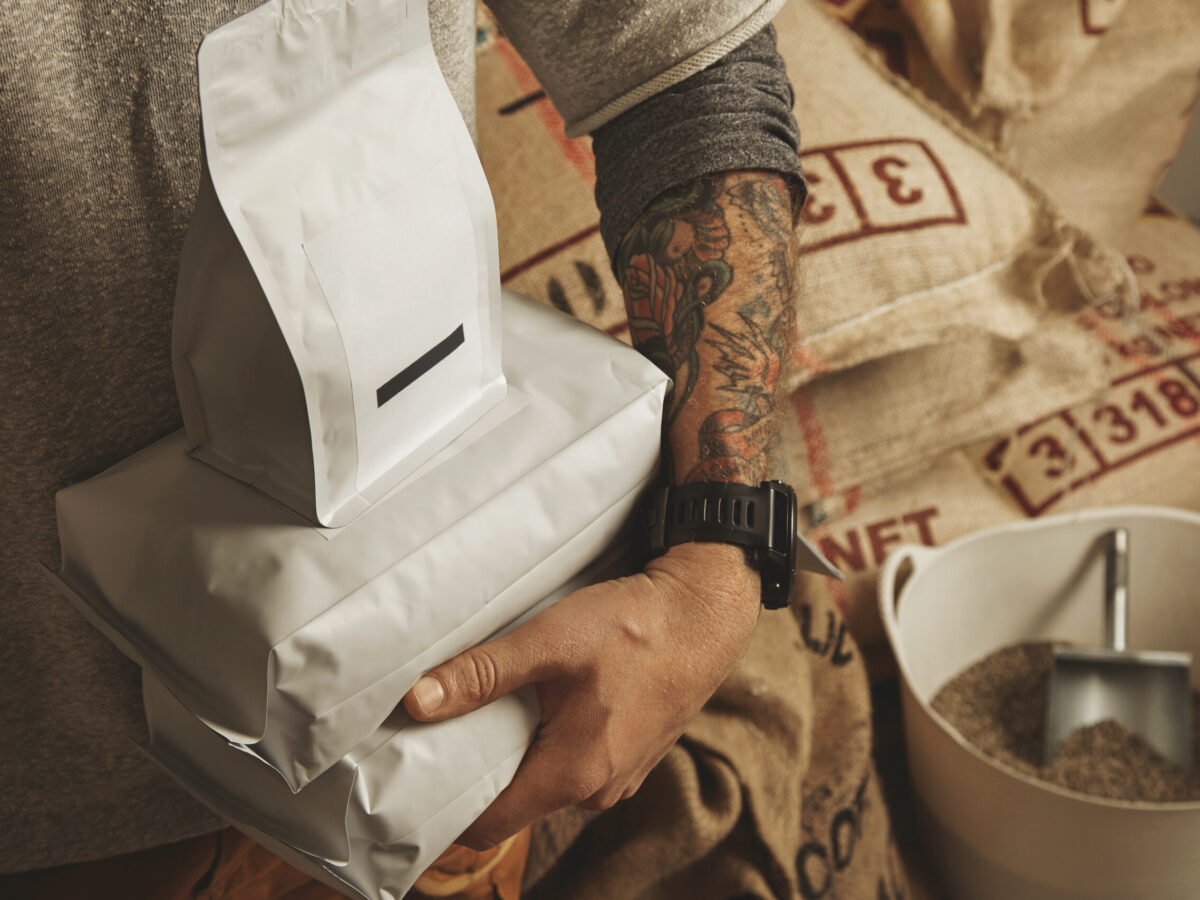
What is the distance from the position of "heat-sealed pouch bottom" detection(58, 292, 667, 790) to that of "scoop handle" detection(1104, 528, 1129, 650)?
0.73m

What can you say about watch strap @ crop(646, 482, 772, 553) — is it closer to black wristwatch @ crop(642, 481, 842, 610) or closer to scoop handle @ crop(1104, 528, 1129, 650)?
black wristwatch @ crop(642, 481, 842, 610)

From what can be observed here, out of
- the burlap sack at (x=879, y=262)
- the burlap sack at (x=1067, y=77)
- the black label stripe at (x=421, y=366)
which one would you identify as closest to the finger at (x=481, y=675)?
the black label stripe at (x=421, y=366)

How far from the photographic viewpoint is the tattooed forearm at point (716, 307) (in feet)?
1.56

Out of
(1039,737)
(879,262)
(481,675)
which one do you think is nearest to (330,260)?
(481,675)

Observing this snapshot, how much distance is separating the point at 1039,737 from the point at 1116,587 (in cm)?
17

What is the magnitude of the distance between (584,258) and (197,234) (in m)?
0.58

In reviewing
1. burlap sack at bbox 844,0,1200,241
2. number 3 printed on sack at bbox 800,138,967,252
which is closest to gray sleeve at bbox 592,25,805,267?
number 3 printed on sack at bbox 800,138,967,252

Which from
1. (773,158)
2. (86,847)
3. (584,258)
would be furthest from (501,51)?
(86,847)

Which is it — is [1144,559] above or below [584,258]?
below

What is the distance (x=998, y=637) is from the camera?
105 cm

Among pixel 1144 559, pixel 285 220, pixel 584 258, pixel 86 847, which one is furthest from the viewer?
pixel 1144 559

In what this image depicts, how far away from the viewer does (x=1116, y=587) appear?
3.23 feet

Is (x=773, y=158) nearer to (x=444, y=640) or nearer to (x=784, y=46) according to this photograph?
(x=444, y=640)

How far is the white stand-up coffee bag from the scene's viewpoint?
292mm
